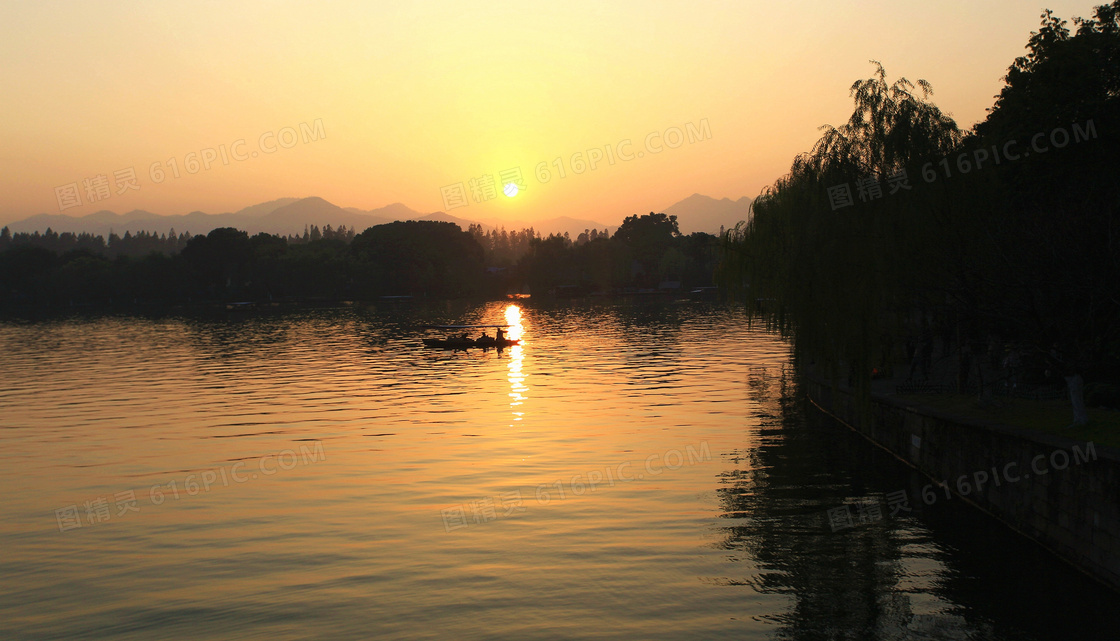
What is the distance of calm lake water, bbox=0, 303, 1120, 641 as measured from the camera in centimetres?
1545

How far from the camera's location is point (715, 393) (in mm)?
45062

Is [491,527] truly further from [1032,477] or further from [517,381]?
[517,381]

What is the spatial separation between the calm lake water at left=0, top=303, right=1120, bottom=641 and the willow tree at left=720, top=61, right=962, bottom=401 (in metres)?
4.64

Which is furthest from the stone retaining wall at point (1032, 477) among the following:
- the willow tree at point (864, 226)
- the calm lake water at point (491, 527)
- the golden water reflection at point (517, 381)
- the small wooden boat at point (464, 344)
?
the small wooden boat at point (464, 344)

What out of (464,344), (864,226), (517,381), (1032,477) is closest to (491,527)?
(1032,477)

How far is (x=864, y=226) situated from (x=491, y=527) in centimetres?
1762

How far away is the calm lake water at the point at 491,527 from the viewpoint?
15.5 meters

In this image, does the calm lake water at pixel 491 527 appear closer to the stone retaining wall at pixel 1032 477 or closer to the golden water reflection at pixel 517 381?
the golden water reflection at pixel 517 381

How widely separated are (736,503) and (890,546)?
488cm

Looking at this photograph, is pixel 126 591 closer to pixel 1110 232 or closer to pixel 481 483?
pixel 481 483

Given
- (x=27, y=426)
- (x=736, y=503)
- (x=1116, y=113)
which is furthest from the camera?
(x=27, y=426)

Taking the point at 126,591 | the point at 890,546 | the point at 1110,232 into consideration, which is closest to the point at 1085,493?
the point at 890,546

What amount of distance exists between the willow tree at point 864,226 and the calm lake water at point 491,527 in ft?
15.2

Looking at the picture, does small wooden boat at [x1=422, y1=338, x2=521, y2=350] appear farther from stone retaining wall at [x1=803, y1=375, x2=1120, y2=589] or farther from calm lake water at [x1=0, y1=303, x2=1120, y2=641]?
stone retaining wall at [x1=803, y1=375, x2=1120, y2=589]
